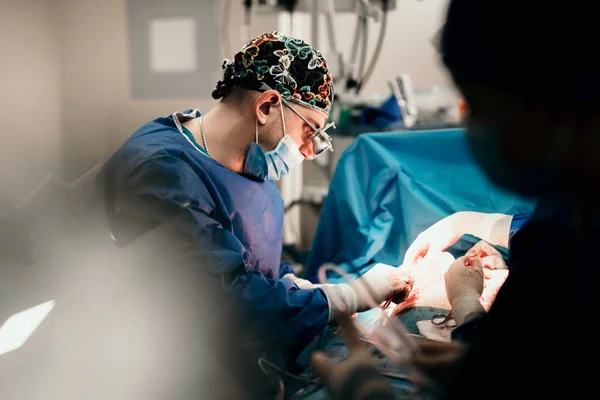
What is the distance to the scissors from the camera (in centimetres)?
121

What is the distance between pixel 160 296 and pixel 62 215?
0.88 feet

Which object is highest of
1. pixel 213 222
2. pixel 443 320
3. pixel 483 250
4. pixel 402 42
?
pixel 402 42

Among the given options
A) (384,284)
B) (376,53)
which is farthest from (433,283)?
(376,53)

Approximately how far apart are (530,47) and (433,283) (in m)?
0.98

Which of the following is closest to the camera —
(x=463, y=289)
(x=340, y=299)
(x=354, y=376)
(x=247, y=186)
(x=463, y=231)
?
(x=354, y=376)

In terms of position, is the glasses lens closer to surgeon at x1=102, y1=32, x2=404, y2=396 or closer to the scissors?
surgeon at x1=102, y1=32, x2=404, y2=396

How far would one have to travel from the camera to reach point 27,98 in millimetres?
1147

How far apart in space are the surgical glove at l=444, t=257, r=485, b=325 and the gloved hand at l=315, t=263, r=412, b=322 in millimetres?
184

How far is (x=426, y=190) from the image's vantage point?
5.63 feet

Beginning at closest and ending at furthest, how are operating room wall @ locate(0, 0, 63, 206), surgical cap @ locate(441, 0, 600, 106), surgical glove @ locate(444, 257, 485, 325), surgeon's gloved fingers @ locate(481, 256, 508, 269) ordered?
1. surgical cap @ locate(441, 0, 600, 106)
2. surgical glove @ locate(444, 257, 485, 325)
3. operating room wall @ locate(0, 0, 63, 206)
4. surgeon's gloved fingers @ locate(481, 256, 508, 269)

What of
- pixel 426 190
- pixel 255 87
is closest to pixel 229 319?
pixel 255 87

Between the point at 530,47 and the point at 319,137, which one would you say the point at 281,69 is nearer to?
the point at 319,137

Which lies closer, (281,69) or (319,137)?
(281,69)

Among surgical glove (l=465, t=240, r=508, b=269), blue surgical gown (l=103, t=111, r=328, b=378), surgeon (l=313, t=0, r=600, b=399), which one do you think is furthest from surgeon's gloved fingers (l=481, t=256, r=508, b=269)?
surgeon (l=313, t=0, r=600, b=399)
